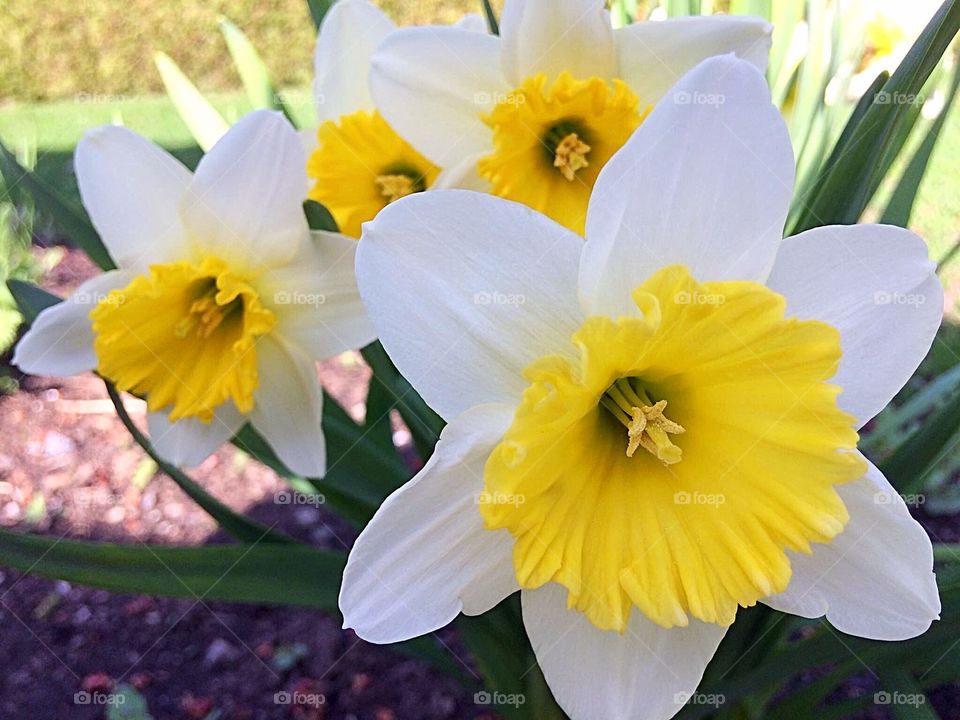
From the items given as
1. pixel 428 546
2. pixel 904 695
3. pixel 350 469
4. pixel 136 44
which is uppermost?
pixel 428 546

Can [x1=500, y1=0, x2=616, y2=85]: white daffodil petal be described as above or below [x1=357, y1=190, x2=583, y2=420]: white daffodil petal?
above

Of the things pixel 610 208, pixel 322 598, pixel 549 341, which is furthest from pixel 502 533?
pixel 322 598

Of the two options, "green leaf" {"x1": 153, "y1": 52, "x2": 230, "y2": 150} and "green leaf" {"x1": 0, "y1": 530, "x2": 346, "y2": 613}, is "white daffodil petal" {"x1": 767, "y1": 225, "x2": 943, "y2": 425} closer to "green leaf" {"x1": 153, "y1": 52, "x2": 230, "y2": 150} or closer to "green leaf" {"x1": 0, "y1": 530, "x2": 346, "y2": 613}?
"green leaf" {"x1": 0, "y1": 530, "x2": 346, "y2": 613}

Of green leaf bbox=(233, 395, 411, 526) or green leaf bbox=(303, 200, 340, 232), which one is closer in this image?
green leaf bbox=(303, 200, 340, 232)

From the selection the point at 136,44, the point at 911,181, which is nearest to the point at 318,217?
the point at 911,181

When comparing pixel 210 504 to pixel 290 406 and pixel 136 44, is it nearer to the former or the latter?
pixel 290 406

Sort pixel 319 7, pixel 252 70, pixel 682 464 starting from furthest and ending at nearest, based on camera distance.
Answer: pixel 252 70 → pixel 319 7 → pixel 682 464

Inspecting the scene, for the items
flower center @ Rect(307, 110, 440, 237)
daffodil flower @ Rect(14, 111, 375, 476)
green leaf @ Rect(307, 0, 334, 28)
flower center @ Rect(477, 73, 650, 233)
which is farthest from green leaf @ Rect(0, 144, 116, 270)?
flower center @ Rect(477, 73, 650, 233)
